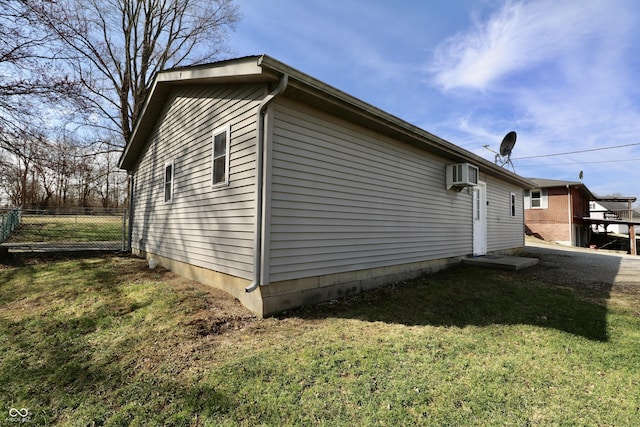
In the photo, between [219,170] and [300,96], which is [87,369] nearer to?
[219,170]

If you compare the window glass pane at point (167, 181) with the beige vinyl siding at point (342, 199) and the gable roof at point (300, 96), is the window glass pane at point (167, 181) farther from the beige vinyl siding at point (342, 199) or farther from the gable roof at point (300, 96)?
the beige vinyl siding at point (342, 199)

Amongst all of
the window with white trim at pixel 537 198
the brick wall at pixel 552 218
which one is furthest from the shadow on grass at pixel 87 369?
the window with white trim at pixel 537 198

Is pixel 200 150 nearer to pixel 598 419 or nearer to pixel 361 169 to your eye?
pixel 361 169

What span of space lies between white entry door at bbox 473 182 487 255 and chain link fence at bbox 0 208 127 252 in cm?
1136

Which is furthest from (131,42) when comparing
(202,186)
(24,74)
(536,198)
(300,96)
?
(536,198)

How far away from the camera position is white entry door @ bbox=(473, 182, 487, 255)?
9.12 m

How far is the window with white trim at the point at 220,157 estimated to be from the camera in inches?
199

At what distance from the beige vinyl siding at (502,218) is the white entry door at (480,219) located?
0.37 m

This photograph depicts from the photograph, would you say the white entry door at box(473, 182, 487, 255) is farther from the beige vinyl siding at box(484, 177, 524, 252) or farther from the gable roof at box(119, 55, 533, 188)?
the gable roof at box(119, 55, 533, 188)

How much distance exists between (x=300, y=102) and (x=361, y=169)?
1692 mm

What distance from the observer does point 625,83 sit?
13.5 m

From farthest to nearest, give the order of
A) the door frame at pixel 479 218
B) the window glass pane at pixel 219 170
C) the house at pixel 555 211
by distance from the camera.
A: the house at pixel 555 211, the door frame at pixel 479 218, the window glass pane at pixel 219 170

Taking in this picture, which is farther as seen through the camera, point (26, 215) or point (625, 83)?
point (625, 83)

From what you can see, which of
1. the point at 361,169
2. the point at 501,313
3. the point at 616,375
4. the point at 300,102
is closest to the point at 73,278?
the point at 300,102
